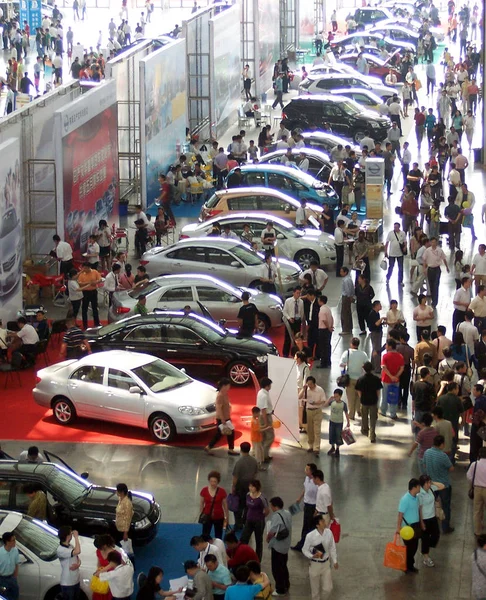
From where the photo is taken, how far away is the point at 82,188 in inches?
1091

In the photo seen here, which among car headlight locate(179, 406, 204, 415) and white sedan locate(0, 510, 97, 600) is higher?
white sedan locate(0, 510, 97, 600)

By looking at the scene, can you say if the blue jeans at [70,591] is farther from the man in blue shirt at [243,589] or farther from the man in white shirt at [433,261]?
the man in white shirt at [433,261]

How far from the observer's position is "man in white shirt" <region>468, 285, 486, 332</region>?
71.3 ft

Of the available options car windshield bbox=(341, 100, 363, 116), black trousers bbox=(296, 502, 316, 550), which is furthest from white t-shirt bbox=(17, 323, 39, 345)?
car windshield bbox=(341, 100, 363, 116)

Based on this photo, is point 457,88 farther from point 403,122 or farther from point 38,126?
point 38,126

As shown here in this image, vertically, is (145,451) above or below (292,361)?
below

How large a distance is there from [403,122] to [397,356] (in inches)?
1130


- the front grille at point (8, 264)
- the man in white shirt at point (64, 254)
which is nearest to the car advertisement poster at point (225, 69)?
the man in white shirt at point (64, 254)

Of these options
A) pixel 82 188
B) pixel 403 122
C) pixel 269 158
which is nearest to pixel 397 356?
pixel 82 188

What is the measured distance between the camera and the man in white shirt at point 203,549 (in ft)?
42.8

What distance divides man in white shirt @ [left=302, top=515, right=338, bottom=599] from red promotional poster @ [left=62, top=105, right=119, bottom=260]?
14.3 m

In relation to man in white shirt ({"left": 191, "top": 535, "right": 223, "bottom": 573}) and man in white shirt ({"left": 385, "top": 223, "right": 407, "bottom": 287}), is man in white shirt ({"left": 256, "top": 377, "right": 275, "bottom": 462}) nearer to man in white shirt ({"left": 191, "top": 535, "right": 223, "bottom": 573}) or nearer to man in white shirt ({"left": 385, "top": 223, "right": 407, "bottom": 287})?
man in white shirt ({"left": 191, "top": 535, "right": 223, "bottom": 573})

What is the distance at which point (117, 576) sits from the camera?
1311cm

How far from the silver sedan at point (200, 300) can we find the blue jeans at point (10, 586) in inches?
403
